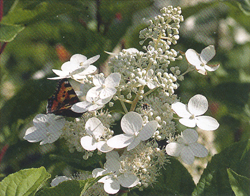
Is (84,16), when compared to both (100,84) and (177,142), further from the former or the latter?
(177,142)

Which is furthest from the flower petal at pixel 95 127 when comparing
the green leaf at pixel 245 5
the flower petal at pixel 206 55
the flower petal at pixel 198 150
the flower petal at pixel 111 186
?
the green leaf at pixel 245 5

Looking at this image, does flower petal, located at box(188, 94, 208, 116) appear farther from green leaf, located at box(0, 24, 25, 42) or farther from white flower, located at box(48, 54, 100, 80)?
green leaf, located at box(0, 24, 25, 42)

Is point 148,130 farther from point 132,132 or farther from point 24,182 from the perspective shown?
point 24,182

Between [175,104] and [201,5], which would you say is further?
[201,5]

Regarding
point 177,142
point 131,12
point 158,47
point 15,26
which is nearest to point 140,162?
point 177,142

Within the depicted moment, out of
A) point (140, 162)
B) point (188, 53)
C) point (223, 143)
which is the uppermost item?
point (188, 53)

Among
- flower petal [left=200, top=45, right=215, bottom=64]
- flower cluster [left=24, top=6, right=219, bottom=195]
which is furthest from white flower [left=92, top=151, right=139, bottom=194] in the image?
flower petal [left=200, top=45, right=215, bottom=64]
